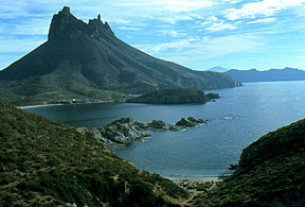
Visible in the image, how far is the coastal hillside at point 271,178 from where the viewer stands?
22656 mm

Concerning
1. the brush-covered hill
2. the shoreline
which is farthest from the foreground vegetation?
the shoreline

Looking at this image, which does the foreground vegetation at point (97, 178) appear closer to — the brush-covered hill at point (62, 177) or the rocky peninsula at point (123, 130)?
the brush-covered hill at point (62, 177)

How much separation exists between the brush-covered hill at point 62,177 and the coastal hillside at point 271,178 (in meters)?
5.87

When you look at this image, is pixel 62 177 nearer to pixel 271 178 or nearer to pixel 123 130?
pixel 271 178

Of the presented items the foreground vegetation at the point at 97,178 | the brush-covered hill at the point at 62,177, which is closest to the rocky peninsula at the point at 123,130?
the foreground vegetation at the point at 97,178

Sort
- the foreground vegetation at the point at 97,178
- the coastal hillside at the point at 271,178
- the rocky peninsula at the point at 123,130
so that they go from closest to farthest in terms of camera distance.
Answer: the coastal hillside at the point at 271,178, the foreground vegetation at the point at 97,178, the rocky peninsula at the point at 123,130

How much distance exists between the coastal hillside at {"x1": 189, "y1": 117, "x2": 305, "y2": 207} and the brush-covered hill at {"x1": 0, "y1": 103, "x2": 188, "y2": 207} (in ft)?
19.3

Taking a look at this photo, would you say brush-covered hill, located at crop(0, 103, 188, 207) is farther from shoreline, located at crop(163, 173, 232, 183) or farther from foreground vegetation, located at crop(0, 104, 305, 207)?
shoreline, located at crop(163, 173, 232, 183)

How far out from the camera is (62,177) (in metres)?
27.4

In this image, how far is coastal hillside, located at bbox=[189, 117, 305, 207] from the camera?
22.7m

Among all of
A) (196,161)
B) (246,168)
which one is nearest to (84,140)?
(246,168)

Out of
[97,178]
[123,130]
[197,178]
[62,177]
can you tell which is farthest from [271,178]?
[123,130]

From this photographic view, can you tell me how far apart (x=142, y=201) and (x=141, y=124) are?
87.2 m

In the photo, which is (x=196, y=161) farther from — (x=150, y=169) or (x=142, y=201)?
(x=142, y=201)
